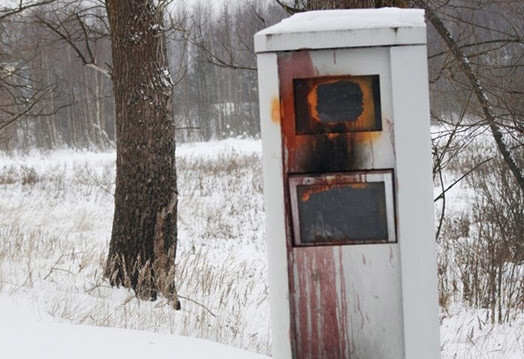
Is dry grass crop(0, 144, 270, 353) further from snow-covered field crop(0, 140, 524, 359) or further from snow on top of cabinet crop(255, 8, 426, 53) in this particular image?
snow on top of cabinet crop(255, 8, 426, 53)

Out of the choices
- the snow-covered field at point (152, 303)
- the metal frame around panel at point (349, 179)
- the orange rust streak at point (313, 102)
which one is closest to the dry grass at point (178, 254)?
the snow-covered field at point (152, 303)

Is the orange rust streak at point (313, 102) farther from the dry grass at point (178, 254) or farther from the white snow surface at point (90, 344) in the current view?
the dry grass at point (178, 254)

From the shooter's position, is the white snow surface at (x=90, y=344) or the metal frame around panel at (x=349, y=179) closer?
the metal frame around panel at (x=349, y=179)

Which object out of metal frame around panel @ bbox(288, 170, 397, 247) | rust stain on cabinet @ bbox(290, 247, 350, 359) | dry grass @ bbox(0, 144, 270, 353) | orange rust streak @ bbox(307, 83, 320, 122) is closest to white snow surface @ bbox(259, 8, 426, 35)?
orange rust streak @ bbox(307, 83, 320, 122)

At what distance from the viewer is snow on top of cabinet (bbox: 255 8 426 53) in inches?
74.2

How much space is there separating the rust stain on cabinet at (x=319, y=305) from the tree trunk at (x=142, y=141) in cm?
429

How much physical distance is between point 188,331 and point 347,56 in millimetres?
3160

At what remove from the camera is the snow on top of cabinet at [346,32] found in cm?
189

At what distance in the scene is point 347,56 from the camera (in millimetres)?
1923

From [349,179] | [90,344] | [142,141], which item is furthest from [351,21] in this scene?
[142,141]

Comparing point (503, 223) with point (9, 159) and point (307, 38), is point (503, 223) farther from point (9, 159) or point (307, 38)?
point (9, 159)

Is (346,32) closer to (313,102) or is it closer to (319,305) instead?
(313,102)

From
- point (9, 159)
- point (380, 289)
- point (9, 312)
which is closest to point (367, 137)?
point (380, 289)

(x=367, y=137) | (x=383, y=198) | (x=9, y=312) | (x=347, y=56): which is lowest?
(x=9, y=312)
